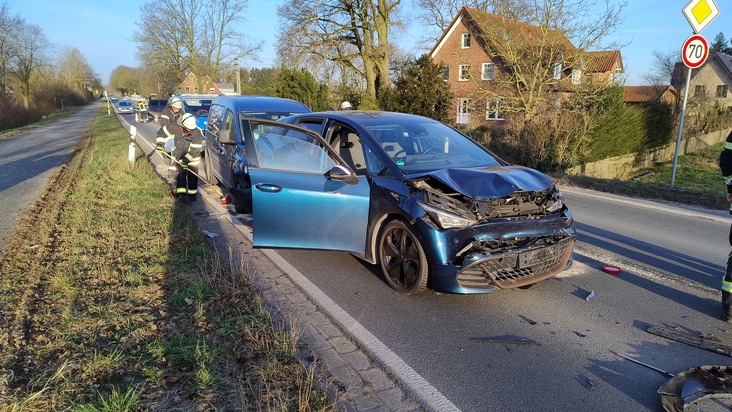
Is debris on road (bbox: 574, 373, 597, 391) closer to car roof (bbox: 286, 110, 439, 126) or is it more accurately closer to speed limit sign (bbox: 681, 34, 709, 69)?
car roof (bbox: 286, 110, 439, 126)

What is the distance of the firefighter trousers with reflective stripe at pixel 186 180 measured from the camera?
8.16m

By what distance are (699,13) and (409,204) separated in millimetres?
9417

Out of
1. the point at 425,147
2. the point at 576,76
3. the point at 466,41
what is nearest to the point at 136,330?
the point at 425,147

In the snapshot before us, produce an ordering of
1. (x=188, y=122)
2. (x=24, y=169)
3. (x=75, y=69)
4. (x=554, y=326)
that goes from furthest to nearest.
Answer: (x=75, y=69) → (x=24, y=169) → (x=188, y=122) → (x=554, y=326)

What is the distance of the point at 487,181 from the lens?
421 cm

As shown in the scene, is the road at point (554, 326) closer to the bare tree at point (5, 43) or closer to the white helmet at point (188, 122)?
the white helmet at point (188, 122)

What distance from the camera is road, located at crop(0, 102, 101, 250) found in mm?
7768

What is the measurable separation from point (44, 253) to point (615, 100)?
17.2 meters

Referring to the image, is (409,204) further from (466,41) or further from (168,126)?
(466,41)

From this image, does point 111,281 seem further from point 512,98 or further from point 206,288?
point 512,98

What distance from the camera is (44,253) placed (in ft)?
18.1

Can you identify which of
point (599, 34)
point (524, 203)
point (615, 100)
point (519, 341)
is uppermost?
point (599, 34)

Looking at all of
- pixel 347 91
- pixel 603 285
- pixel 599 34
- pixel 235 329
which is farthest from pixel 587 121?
pixel 347 91

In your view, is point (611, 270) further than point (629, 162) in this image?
No
